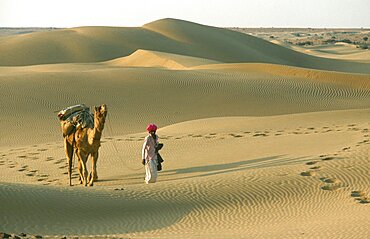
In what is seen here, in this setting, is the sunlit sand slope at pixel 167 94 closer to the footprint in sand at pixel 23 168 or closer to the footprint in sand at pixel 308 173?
the footprint in sand at pixel 23 168

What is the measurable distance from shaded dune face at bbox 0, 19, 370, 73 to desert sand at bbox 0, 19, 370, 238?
67.3ft

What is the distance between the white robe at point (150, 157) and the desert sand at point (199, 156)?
47cm

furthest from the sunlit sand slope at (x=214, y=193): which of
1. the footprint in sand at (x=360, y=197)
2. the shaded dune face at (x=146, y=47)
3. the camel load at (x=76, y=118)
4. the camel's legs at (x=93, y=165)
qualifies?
the shaded dune face at (x=146, y=47)

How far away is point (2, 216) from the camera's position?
10.1 m

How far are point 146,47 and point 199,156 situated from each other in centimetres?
5395

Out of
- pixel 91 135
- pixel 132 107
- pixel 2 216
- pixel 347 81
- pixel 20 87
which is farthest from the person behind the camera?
pixel 347 81

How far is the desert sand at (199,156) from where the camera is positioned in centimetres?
1044

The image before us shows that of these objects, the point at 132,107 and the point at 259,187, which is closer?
the point at 259,187

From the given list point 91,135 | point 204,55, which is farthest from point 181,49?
Answer: point 91,135

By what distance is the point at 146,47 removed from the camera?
70.4 meters

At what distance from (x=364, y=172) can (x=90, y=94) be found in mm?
20342

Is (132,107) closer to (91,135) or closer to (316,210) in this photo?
(91,135)

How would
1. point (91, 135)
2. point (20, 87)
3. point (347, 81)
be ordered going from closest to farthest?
1. point (91, 135)
2. point (20, 87)
3. point (347, 81)

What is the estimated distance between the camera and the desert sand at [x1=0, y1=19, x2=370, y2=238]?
34.2 feet
